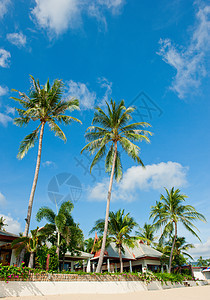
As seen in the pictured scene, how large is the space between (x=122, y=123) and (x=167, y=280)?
1447 centimetres

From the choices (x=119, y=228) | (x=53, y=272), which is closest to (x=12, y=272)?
(x=53, y=272)

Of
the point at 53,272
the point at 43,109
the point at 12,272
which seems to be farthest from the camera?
the point at 43,109

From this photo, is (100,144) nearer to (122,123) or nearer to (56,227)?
(122,123)

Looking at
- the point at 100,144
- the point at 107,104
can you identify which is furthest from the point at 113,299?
the point at 107,104

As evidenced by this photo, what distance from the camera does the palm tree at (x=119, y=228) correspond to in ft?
59.7

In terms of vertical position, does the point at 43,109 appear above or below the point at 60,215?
above

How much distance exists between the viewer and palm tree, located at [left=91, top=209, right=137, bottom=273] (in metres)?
18.2

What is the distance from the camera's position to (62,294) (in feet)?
33.9

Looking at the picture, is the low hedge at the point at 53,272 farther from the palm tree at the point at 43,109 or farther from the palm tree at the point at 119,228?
the palm tree at the point at 43,109

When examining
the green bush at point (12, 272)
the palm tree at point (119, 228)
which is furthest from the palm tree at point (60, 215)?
the green bush at point (12, 272)

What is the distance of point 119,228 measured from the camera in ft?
63.5

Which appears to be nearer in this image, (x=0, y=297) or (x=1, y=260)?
(x=0, y=297)

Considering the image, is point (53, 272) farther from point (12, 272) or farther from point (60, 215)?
point (60, 215)

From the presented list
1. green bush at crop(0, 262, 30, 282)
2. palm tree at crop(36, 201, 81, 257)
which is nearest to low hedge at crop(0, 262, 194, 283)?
green bush at crop(0, 262, 30, 282)
